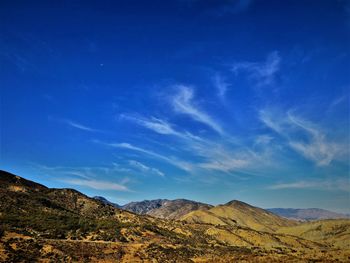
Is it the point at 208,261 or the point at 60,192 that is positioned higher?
the point at 60,192

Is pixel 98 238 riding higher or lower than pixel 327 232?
lower

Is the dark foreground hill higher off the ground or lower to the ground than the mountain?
lower

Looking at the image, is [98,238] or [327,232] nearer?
[98,238]

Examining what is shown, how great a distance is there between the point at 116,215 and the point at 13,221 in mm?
48092

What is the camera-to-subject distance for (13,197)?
94.8 metres

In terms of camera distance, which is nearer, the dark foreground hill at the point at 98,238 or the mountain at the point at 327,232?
the dark foreground hill at the point at 98,238

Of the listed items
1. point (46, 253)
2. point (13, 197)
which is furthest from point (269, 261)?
point (13, 197)

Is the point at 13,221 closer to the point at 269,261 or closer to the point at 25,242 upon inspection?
the point at 25,242

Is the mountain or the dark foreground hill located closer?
the dark foreground hill

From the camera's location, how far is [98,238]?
256 feet

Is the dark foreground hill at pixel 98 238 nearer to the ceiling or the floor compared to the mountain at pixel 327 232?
nearer to the floor

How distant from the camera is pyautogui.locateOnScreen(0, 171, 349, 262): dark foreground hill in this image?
5881cm

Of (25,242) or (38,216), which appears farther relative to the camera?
(38,216)

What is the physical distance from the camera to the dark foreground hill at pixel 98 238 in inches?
2315
